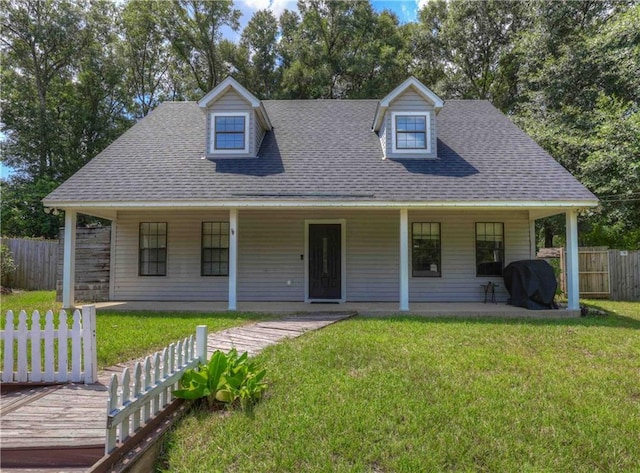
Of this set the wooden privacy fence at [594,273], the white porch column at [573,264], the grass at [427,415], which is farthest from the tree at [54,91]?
the wooden privacy fence at [594,273]

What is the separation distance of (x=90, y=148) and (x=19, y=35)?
6814 millimetres

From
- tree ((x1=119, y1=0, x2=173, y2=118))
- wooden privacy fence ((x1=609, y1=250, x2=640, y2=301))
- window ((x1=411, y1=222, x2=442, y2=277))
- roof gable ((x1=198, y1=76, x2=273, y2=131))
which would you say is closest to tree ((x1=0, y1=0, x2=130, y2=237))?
tree ((x1=119, y1=0, x2=173, y2=118))

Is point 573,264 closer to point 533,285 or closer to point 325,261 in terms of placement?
point 533,285

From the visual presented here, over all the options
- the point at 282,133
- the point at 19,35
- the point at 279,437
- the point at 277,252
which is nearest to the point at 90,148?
the point at 19,35

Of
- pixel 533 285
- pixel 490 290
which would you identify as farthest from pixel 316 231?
pixel 533 285

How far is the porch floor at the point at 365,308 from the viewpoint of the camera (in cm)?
855

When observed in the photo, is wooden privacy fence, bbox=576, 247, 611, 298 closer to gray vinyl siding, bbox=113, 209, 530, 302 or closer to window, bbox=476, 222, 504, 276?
gray vinyl siding, bbox=113, 209, 530, 302

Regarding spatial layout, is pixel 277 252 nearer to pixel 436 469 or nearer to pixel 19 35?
pixel 436 469

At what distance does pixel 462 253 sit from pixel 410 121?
3921 mm

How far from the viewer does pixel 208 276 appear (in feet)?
35.0

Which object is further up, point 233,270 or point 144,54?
point 144,54

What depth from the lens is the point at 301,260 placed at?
34.9ft

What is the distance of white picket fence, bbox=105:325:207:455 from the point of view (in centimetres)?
257

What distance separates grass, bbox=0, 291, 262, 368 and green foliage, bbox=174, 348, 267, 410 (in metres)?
1.77
